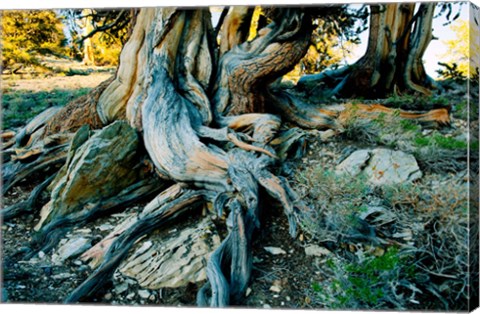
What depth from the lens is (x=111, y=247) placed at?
5.71m

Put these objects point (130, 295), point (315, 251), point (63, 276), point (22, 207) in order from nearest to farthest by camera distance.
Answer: point (315, 251)
point (130, 295)
point (63, 276)
point (22, 207)

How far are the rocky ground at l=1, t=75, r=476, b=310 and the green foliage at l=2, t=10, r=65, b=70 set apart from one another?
179 centimetres

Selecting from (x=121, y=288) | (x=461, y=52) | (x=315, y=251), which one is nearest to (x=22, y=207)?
(x=121, y=288)

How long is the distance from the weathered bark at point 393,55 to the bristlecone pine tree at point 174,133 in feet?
0.09

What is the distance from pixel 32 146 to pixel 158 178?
1.35 meters

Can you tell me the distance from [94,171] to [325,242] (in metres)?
2.17

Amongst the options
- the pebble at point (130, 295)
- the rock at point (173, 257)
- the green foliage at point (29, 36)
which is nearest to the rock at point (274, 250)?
the rock at point (173, 257)

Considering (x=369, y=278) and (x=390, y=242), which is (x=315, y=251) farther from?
(x=390, y=242)

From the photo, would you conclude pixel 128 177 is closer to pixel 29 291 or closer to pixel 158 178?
pixel 158 178

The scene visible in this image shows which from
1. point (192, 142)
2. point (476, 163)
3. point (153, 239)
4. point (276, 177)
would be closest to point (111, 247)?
point (153, 239)

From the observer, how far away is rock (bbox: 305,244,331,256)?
541cm

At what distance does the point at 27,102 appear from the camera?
632cm

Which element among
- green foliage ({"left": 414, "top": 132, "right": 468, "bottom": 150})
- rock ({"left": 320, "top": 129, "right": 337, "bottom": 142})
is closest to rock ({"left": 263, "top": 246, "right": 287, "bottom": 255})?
rock ({"left": 320, "top": 129, "right": 337, "bottom": 142})

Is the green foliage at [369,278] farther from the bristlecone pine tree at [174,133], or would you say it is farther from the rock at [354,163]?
the rock at [354,163]
